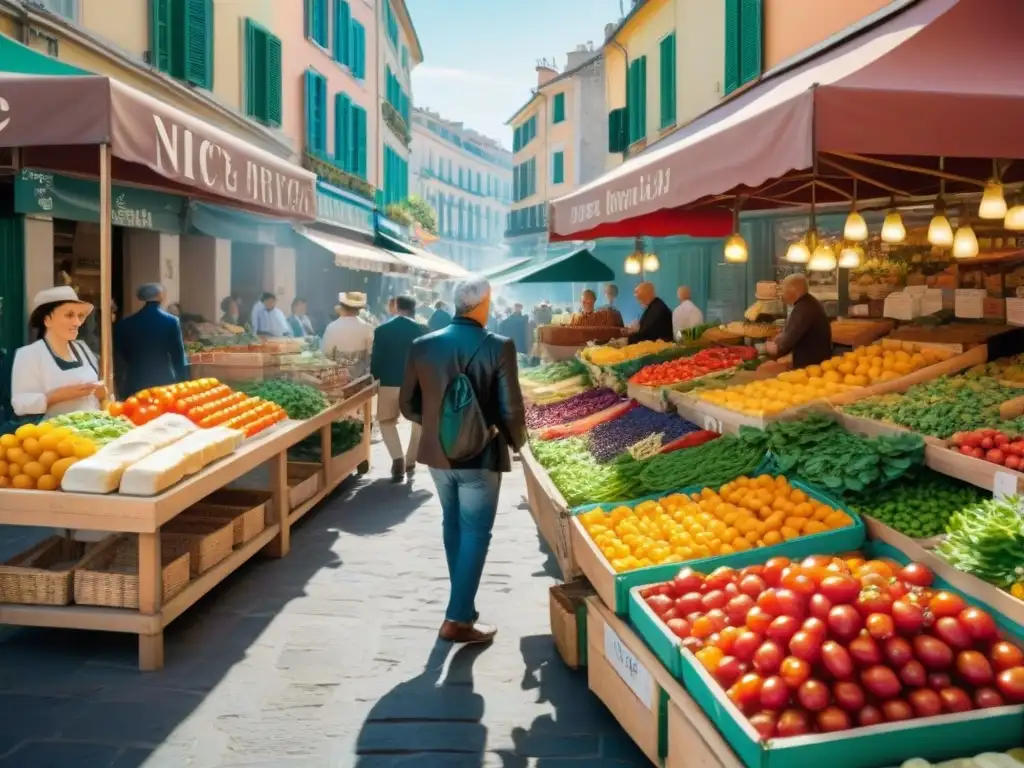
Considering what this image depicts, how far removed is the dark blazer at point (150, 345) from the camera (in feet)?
26.0

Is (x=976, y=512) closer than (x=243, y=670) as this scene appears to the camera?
Yes

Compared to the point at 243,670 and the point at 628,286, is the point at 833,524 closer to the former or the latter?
the point at 243,670

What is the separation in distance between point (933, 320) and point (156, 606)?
6809 millimetres

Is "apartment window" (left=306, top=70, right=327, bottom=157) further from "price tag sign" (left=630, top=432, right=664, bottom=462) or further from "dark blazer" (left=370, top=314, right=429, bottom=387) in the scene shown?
"price tag sign" (left=630, top=432, right=664, bottom=462)

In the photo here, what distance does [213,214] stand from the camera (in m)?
12.9

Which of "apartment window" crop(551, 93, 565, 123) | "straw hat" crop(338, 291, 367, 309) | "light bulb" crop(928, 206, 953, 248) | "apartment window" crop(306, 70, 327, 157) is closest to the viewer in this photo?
"light bulb" crop(928, 206, 953, 248)

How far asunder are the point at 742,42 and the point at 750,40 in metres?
0.31

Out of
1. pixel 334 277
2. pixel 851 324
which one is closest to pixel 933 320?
pixel 851 324

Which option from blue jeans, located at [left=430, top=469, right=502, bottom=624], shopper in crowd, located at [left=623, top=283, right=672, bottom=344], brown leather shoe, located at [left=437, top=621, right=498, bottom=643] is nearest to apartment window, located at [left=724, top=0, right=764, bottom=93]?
shopper in crowd, located at [left=623, top=283, right=672, bottom=344]

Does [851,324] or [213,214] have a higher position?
[213,214]

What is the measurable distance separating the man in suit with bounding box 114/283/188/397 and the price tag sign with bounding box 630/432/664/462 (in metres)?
4.15

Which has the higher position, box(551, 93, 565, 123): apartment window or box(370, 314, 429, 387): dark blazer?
box(551, 93, 565, 123): apartment window

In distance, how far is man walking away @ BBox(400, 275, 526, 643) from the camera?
15.7 ft

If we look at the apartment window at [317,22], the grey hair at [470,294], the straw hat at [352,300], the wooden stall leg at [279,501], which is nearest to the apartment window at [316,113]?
the apartment window at [317,22]
